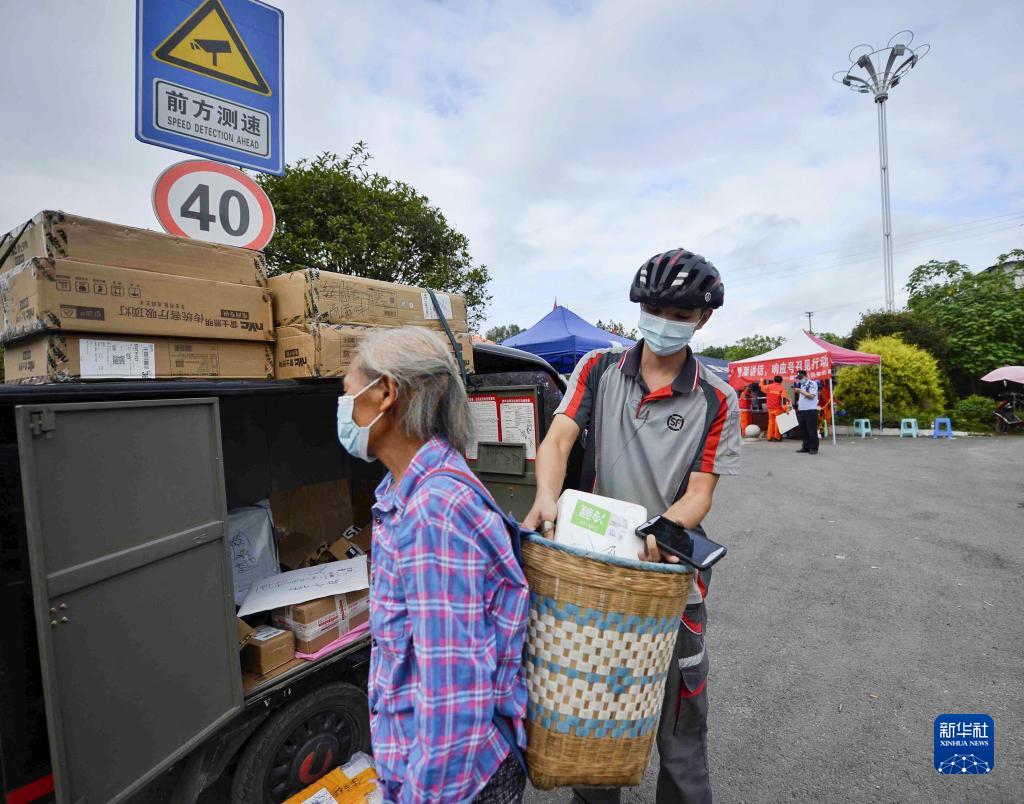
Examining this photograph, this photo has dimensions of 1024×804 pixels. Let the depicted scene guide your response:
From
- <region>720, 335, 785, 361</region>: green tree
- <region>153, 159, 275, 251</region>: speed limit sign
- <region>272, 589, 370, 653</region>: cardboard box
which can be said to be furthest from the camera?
<region>720, 335, 785, 361</region>: green tree

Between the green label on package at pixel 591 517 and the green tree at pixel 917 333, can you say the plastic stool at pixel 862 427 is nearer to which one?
the green tree at pixel 917 333

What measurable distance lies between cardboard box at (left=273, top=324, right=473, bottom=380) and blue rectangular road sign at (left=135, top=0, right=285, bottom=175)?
4.46 ft

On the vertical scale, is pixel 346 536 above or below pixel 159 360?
below

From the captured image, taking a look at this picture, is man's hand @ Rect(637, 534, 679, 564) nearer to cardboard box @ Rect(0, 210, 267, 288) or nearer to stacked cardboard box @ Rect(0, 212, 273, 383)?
stacked cardboard box @ Rect(0, 212, 273, 383)

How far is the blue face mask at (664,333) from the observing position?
189cm

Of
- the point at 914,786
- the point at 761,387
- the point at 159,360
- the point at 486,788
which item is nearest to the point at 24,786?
the point at 159,360

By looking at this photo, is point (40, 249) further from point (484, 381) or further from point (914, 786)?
point (914, 786)

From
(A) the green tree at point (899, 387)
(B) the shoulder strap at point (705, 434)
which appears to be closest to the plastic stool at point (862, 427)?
(A) the green tree at point (899, 387)

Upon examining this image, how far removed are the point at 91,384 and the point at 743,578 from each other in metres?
5.07

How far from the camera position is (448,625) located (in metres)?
1.04

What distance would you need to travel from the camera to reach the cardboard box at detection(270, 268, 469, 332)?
2342 millimetres

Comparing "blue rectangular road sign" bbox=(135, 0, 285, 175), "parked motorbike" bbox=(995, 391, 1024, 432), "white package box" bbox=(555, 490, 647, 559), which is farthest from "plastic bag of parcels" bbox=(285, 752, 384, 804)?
"parked motorbike" bbox=(995, 391, 1024, 432)

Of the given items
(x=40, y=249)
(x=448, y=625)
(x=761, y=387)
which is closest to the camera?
(x=448, y=625)

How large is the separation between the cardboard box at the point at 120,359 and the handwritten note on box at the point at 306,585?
1105 millimetres
